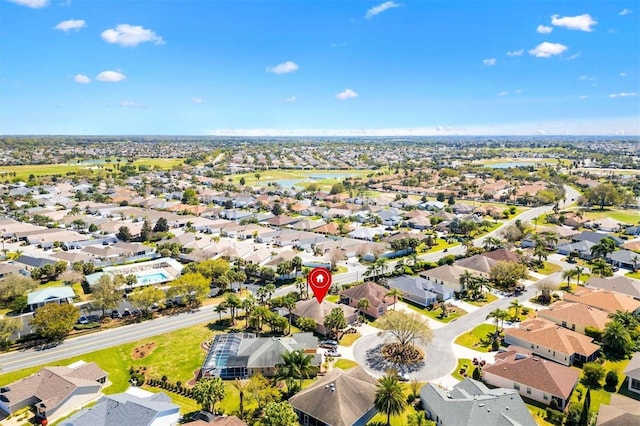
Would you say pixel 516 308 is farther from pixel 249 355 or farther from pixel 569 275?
pixel 249 355

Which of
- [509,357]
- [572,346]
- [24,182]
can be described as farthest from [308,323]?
[24,182]

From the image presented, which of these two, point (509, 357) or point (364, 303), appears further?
point (364, 303)

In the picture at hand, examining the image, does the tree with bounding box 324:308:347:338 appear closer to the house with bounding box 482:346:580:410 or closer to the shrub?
the house with bounding box 482:346:580:410

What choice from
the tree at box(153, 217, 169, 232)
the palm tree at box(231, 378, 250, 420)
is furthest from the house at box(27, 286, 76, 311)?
the palm tree at box(231, 378, 250, 420)

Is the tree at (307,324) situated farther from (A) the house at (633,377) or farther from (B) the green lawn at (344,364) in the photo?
(A) the house at (633,377)

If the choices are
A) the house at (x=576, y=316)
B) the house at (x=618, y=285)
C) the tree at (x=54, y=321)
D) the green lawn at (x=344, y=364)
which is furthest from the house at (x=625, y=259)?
the tree at (x=54, y=321)

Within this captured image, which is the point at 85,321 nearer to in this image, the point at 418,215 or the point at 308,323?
the point at 308,323
